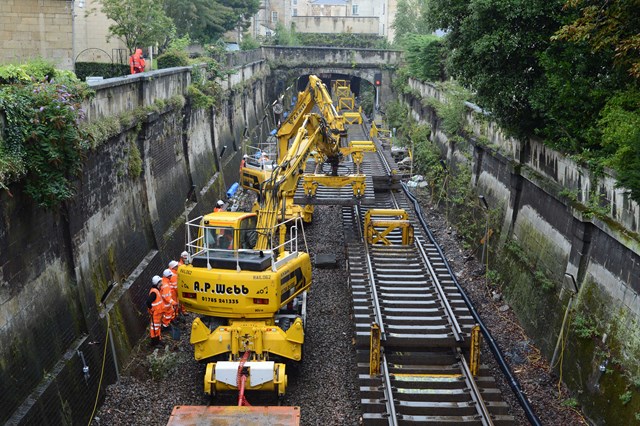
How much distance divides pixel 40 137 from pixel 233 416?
4.69m

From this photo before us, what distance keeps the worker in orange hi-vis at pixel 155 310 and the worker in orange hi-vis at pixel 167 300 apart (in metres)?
0.08

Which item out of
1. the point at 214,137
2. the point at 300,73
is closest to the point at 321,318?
the point at 214,137

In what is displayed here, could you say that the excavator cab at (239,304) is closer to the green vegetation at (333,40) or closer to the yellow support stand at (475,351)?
the yellow support stand at (475,351)

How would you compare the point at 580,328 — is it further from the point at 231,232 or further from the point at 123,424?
the point at 123,424

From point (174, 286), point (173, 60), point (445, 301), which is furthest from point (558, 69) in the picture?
point (173, 60)

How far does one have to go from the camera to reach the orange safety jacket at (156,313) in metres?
13.6

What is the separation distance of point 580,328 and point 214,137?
18246 mm

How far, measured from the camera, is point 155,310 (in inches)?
537

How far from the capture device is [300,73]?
5028cm

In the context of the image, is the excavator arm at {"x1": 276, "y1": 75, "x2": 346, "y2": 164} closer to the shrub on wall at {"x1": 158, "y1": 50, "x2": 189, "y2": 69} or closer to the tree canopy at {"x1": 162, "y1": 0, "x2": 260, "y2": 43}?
the shrub on wall at {"x1": 158, "y1": 50, "x2": 189, "y2": 69}

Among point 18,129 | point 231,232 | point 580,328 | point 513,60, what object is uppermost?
point 513,60

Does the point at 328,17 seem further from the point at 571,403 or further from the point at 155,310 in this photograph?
the point at 571,403

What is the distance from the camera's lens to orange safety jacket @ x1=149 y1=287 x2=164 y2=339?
535 inches

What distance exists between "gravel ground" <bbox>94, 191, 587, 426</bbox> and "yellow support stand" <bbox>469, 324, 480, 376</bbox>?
32.3 inches
